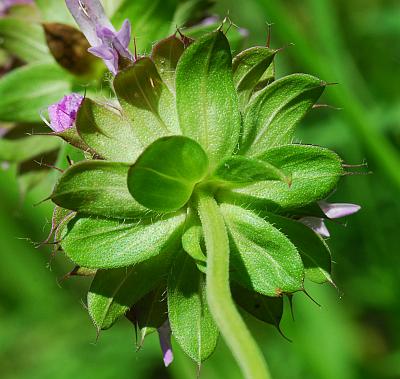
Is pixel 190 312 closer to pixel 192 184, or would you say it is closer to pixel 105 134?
pixel 192 184

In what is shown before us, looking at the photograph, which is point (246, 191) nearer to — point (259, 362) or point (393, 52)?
point (259, 362)

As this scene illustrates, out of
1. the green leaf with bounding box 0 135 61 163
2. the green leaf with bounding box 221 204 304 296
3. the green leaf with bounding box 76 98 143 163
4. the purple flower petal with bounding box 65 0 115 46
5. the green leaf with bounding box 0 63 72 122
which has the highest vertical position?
the purple flower petal with bounding box 65 0 115 46

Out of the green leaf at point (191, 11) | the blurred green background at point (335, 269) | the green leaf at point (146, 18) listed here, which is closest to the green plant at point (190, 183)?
the green leaf at point (146, 18)

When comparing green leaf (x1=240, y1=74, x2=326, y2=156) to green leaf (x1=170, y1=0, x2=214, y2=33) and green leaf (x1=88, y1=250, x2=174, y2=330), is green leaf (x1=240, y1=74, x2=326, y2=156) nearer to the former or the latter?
green leaf (x1=88, y1=250, x2=174, y2=330)

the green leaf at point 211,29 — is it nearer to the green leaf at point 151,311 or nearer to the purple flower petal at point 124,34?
the purple flower petal at point 124,34

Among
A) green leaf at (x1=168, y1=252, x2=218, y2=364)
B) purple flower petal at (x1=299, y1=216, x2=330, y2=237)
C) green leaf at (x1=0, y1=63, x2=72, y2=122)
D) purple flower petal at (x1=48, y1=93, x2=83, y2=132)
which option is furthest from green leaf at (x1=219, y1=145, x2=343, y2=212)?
green leaf at (x1=0, y1=63, x2=72, y2=122)
